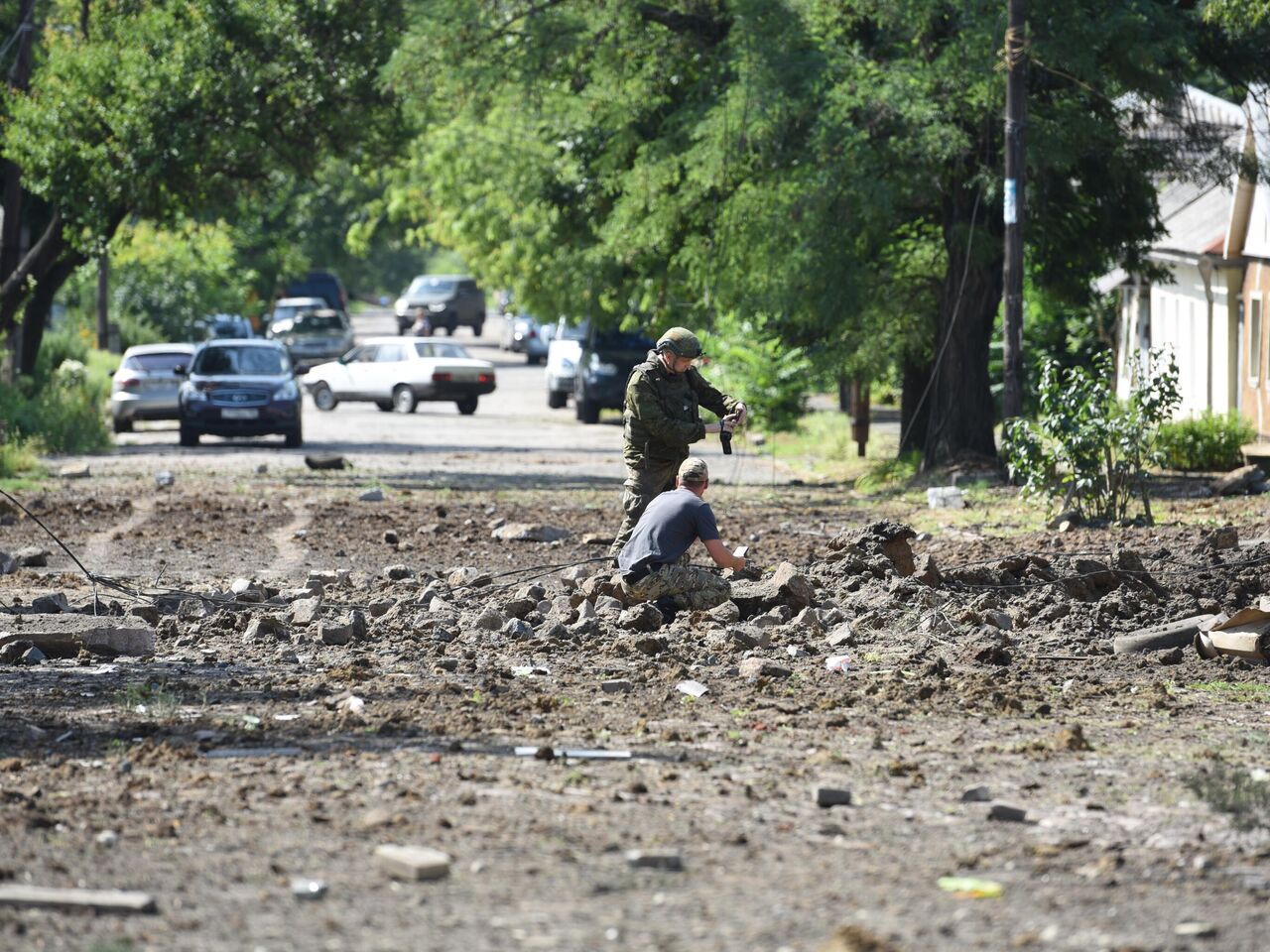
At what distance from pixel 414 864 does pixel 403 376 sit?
114ft

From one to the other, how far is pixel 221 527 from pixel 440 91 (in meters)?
8.47

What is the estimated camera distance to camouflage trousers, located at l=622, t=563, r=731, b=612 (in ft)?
38.0

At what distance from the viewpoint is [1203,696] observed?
9445 mm

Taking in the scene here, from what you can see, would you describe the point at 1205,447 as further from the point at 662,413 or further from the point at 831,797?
the point at 831,797

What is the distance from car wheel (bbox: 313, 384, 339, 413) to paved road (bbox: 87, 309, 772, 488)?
0.85ft

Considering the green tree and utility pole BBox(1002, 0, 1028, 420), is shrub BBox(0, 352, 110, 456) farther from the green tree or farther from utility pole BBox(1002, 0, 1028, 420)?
utility pole BBox(1002, 0, 1028, 420)

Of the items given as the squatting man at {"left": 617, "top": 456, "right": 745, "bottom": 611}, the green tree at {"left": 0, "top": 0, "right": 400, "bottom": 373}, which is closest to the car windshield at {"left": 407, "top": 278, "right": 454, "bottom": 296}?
the green tree at {"left": 0, "top": 0, "right": 400, "bottom": 373}

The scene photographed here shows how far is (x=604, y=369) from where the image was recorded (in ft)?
120

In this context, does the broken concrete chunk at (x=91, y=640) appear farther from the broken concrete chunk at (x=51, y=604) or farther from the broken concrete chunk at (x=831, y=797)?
the broken concrete chunk at (x=831, y=797)

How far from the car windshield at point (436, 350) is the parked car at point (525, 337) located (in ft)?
55.9

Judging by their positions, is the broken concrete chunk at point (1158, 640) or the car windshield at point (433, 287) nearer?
the broken concrete chunk at point (1158, 640)

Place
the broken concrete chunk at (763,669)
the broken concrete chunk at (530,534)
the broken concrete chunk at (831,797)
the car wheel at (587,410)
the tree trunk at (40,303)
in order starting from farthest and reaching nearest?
1. the car wheel at (587,410)
2. the tree trunk at (40,303)
3. the broken concrete chunk at (530,534)
4. the broken concrete chunk at (763,669)
5. the broken concrete chunk at (831,797)

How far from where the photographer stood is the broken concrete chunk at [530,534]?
1662 centimetres

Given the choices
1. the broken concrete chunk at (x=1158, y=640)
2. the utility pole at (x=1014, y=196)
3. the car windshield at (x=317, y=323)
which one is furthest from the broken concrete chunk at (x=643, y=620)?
the car windshield at (x=317, y=323)
